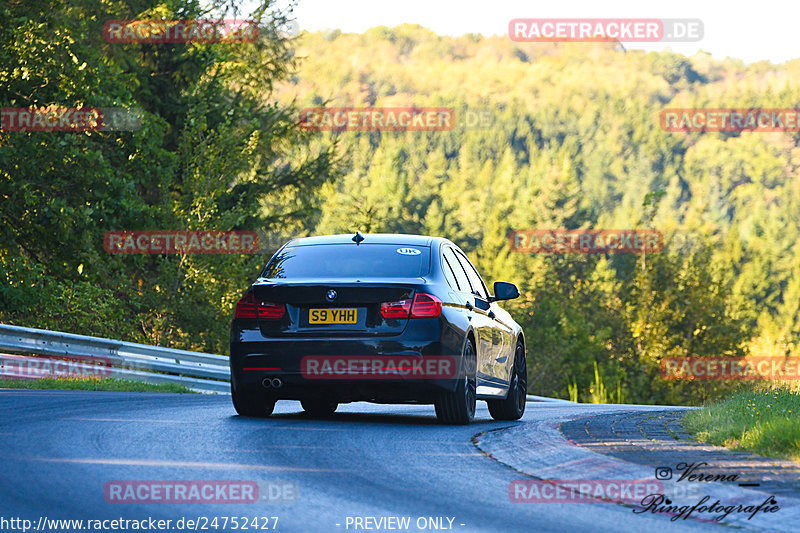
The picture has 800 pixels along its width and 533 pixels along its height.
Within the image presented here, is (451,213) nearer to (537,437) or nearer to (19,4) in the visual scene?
(19,4)

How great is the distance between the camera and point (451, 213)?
14150 centimetres

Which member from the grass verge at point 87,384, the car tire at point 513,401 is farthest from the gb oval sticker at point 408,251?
the grass verge at point 87,384

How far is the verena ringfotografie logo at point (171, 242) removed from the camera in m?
25.4

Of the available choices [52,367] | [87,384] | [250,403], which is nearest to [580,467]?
[250,403]

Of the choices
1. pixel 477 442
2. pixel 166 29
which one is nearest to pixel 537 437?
pixel 477 442

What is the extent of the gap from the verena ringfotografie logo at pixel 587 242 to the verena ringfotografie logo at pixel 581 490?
192 ft

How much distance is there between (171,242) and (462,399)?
17.8 m

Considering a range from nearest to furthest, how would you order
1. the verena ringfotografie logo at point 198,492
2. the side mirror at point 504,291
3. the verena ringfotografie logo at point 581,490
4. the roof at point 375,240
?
the verena ringfotografie logo at point 198,492 < the verena ringfotografie logo at point 581,490 < the roof at point 375,240 < the side mirror at point 504,291

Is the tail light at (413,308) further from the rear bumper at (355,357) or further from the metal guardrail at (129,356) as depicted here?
the metal guardrail at (129,356)

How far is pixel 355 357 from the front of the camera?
31.6 feet

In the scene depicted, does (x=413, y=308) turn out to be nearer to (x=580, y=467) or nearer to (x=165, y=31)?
(x=580, y=467)

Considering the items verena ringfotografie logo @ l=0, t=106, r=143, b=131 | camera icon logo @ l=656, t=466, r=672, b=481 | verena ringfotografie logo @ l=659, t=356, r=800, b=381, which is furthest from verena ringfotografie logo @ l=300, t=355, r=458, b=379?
verena ringfotografie logo @ l=659, t=356, r=800, b=381

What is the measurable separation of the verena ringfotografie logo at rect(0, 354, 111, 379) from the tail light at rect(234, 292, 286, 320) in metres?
7.23

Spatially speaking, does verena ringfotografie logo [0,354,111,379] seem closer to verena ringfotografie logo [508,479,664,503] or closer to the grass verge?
the grass verge
